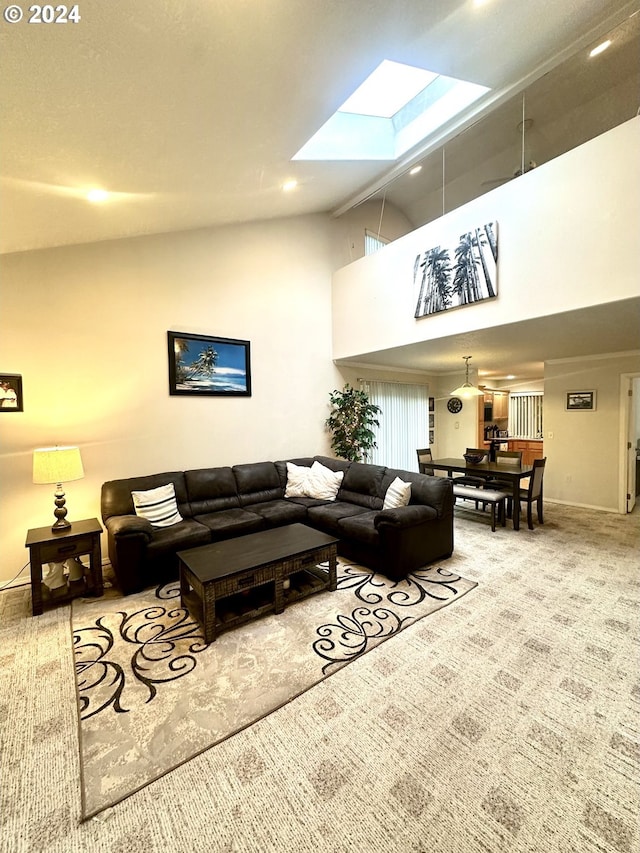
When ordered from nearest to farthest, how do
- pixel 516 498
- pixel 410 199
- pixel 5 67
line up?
pixel 5 67 < pixel 516 498 < pixel 410 199

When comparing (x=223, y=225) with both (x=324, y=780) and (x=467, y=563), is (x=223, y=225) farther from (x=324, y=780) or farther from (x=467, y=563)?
(x=324, y=780)

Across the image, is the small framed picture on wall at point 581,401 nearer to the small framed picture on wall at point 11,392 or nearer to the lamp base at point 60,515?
the lamp base at point 60,515

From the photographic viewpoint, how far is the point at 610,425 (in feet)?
16.9

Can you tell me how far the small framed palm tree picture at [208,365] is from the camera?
4.14 m

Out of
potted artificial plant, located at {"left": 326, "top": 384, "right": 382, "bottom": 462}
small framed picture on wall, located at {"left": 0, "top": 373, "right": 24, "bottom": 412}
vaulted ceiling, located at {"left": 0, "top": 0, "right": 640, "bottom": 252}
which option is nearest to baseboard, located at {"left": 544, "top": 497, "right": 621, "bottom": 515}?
potted artificial plant, located at {"left": 326, "top": 384, "right": 382, "bottom": 462}

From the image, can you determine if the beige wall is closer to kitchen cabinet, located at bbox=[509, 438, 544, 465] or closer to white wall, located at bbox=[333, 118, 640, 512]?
white wall, located at bbox=[333, 118, 640, 512]

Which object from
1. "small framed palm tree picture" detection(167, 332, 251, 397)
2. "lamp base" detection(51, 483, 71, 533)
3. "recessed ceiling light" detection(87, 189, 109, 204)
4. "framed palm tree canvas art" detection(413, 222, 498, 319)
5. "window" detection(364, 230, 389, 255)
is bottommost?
"lamp base" detection(51, 483, 71, 533)

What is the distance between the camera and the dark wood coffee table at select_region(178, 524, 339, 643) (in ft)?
7.67

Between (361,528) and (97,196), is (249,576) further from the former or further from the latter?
(97,196)

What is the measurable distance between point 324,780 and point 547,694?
1.26 meters

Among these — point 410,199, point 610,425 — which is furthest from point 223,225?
point 610,425

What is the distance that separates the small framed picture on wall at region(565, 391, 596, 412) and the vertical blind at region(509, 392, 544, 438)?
3533mm

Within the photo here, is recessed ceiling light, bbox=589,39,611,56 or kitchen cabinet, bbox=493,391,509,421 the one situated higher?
recessed ceiling light, bbox=589,39,611,56

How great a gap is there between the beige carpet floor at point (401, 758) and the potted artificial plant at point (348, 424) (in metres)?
3.43
